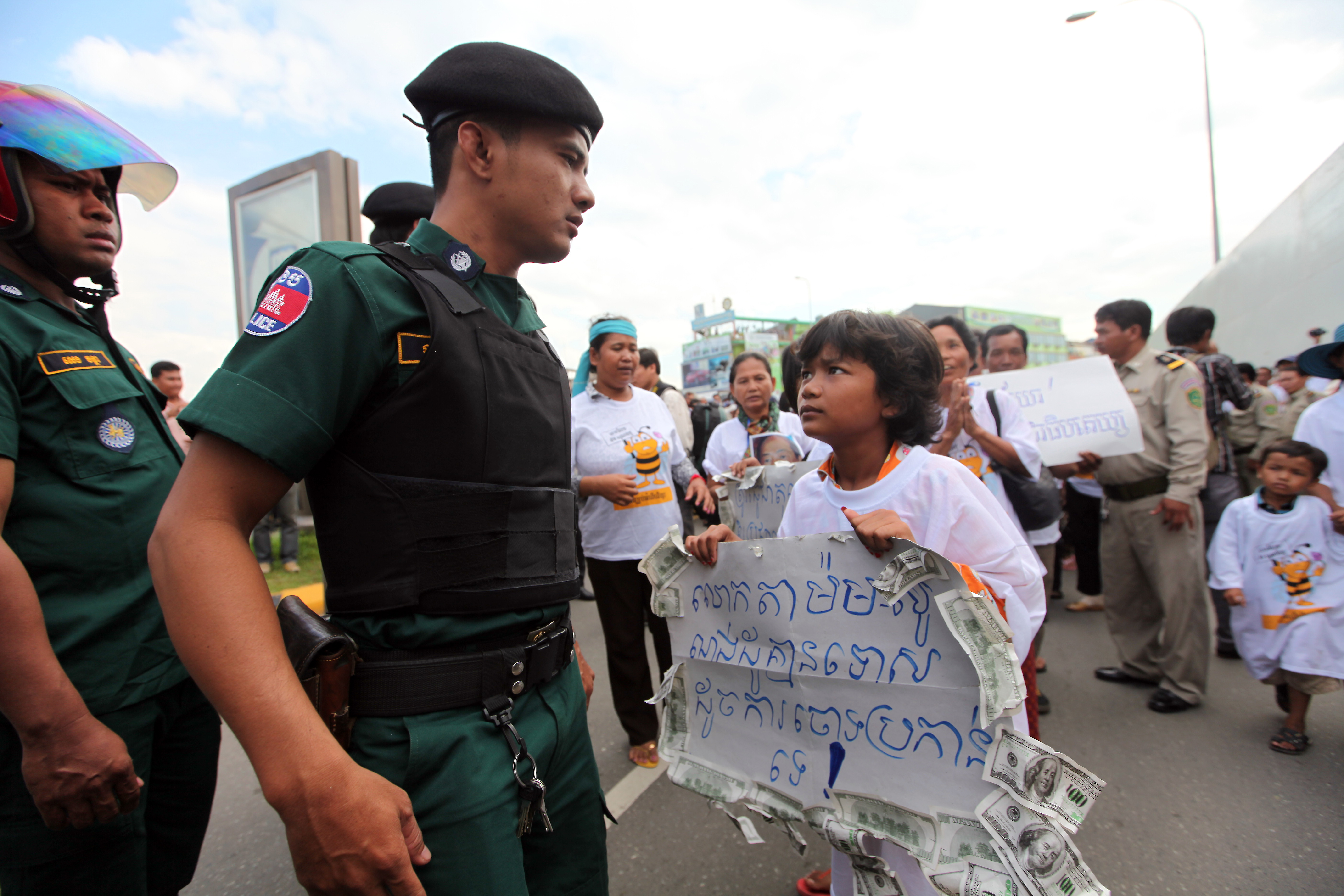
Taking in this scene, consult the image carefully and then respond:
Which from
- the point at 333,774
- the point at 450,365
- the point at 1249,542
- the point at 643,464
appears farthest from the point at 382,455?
the point at 1249,542

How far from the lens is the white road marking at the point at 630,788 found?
9.23 feet

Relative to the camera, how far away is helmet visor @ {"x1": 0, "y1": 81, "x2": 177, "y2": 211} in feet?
4.86

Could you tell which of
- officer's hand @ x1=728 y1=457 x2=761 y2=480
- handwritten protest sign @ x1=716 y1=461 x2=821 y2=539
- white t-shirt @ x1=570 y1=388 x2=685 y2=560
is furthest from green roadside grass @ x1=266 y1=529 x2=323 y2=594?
handwritten protest sign @ x1=716 y1=461 x2=821 y2=539

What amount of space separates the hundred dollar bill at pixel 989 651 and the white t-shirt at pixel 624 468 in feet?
6.45

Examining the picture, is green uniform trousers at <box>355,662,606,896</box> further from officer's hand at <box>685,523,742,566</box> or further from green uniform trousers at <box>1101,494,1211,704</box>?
green uniform trousers at <box>1101,494,1211,704</box>

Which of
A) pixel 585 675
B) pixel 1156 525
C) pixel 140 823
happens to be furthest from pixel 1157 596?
pixel 140 823

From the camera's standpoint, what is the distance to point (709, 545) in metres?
1.65

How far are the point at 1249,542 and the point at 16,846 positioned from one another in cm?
457

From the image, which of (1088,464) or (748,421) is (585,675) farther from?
(1088,464)

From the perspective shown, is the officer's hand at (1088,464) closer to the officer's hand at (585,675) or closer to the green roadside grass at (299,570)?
the officer's hand at (585,675)

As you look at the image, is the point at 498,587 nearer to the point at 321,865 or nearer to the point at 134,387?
the point at 321,865

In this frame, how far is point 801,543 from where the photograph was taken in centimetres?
150

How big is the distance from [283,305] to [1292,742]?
4.15 metres

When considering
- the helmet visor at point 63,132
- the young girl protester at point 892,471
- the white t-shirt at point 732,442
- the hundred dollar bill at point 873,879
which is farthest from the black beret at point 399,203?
the hundred dollar bill at point 873,879
